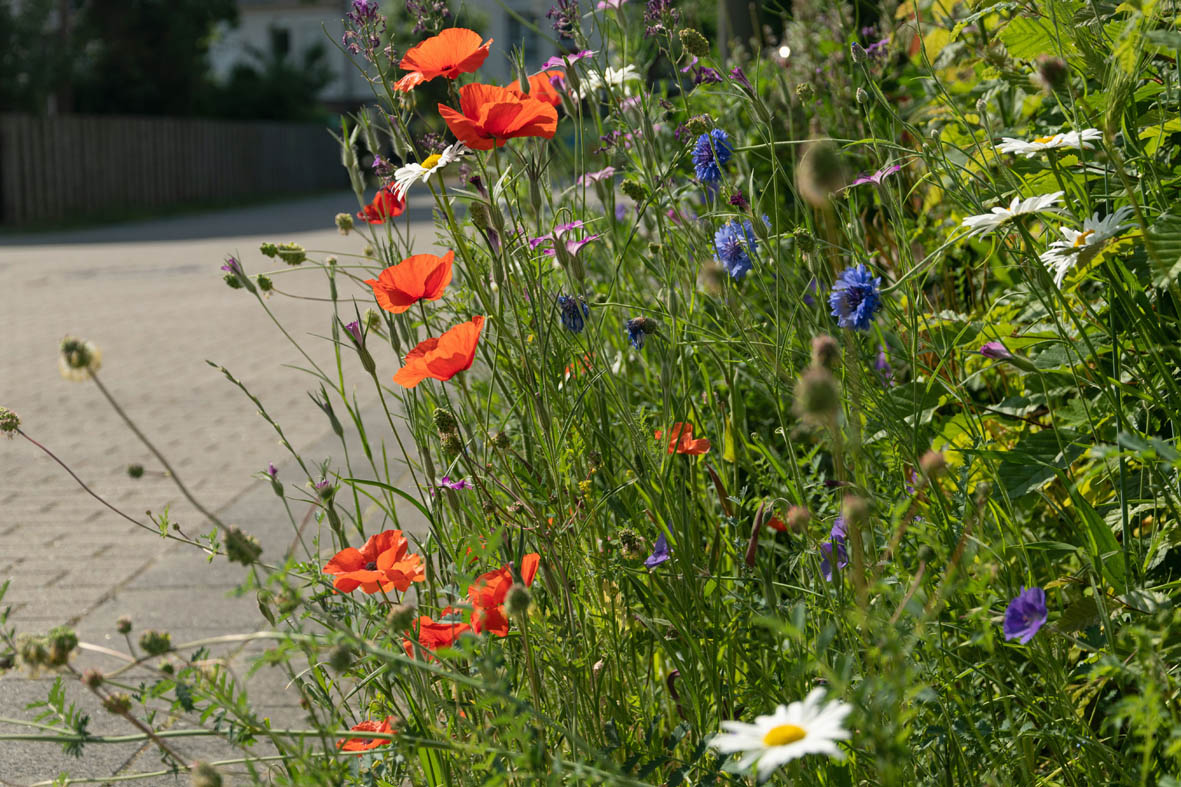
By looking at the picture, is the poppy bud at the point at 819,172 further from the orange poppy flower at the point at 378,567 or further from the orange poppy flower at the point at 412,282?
the orange poppy flower at the point at 378,567

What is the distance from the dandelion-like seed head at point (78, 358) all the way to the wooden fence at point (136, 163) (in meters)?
18.1

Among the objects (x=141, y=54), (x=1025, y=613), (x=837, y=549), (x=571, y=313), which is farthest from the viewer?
(x=141, y=54)

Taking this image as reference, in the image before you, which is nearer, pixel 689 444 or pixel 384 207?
pixel 689 444

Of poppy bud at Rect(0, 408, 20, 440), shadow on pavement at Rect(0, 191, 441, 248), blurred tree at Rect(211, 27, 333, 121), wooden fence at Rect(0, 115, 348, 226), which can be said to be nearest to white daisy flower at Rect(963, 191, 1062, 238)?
poppy bud at Rect(0, 408, 20, 440)

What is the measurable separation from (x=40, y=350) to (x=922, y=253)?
6.70 metres

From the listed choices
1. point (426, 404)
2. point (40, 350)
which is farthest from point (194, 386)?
point (426, 404)

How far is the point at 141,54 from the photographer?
26031 mm

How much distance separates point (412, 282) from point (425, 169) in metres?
0.14

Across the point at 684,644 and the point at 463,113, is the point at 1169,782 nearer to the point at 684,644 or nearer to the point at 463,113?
the point at 684,644

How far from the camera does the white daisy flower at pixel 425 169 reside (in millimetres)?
1426

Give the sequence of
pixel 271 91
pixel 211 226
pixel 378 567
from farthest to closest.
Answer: pixel 271 91
pixel 211 226
pixel 378 567

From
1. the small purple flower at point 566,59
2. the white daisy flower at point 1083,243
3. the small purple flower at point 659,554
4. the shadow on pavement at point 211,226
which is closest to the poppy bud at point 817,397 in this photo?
the white daisy flower at point 1083,243

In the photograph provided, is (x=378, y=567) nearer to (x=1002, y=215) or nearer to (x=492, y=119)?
(x=492, y=119)

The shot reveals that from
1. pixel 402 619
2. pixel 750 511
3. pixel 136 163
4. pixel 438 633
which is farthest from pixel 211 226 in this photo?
pixel 402 619
